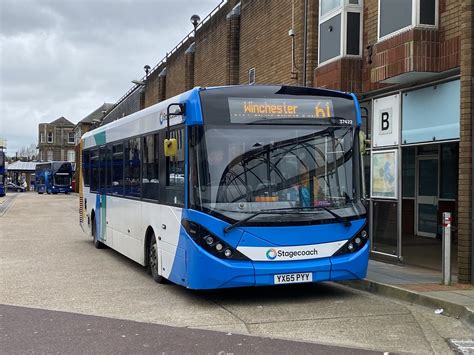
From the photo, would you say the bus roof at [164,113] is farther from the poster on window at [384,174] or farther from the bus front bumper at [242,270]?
the poster on window at [384,174]

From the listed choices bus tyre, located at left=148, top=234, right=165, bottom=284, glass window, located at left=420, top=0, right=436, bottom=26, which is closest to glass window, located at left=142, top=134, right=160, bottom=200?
bus tyre, located at left=148, top=234, right=165, bottom=284

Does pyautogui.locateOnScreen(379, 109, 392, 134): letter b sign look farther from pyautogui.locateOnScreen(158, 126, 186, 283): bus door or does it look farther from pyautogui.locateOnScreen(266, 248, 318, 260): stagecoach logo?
pyautogui.locateOnScreen(158, 126, 186, 283): bus door

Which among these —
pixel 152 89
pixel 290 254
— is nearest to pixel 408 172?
pixel 290 254

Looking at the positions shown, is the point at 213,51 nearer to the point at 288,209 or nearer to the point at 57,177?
the point at 288,209

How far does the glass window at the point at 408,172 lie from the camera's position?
15.4m

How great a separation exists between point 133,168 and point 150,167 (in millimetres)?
1160

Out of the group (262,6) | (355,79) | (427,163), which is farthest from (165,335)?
(262,6)

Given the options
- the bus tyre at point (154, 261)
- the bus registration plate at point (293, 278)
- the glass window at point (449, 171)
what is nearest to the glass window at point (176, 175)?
the bus tyre at point (154, 261)

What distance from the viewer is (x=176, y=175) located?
8.15 m

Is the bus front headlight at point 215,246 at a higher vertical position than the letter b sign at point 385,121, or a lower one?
lower

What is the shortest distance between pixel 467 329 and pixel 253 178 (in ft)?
10.4

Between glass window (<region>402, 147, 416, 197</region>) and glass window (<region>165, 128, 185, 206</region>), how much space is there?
886 cm

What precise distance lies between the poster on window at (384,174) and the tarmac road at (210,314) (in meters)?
2.75

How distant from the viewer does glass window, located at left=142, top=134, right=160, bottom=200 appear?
9.21 m
